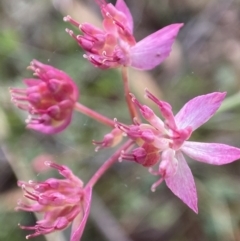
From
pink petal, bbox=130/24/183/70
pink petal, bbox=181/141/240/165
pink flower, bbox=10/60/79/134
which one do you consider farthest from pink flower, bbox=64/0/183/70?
pink petal, bbox=181/141/240/165

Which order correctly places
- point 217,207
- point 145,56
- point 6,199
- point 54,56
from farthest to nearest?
1. point 54,56
2. point 6,199
3. point 217,207
4. point 145,56

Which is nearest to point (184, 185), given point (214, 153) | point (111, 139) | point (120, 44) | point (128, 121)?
point (214, 153)

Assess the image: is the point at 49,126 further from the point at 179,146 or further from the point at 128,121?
the point at 128,121

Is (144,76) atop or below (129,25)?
below

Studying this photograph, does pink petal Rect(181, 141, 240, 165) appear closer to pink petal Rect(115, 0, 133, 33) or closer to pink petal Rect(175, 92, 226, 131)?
pink petal Rect(175, 92, 226, 131)

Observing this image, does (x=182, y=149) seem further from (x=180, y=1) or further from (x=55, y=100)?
(x=180, y=1)

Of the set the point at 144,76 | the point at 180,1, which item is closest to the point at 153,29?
the point at 180,1

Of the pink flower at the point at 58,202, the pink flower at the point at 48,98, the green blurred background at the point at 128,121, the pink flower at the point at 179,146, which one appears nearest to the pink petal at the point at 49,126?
the pink flower at the point at 48,98
